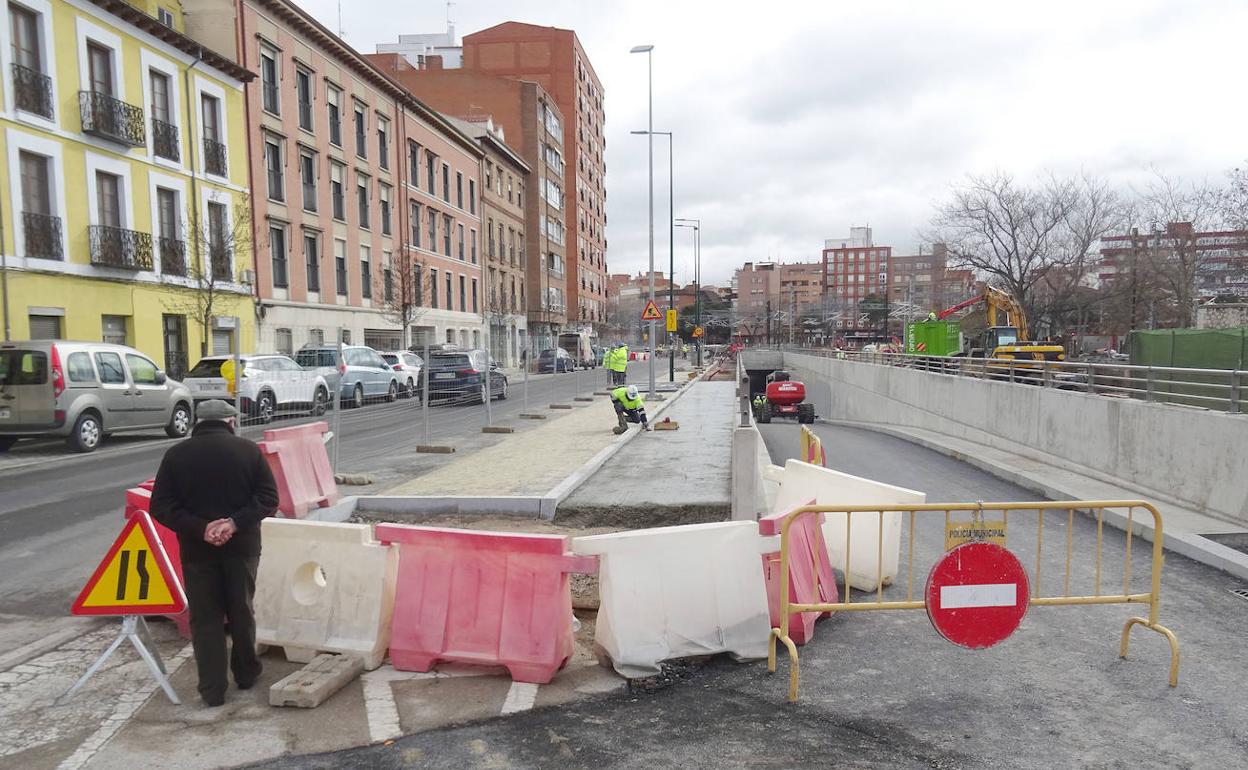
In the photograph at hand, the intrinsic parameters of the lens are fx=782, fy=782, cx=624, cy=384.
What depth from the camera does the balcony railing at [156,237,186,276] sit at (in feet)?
76.0

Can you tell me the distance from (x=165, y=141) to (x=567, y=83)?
2090 inches

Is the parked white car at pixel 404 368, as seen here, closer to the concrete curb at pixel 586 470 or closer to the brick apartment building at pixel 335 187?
the brick apartment building at pixel 335 187

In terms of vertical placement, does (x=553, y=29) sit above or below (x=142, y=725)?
above

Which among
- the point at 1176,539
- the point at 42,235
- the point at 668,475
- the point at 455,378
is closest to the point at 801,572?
the point at 1176,539

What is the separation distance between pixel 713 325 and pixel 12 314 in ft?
281

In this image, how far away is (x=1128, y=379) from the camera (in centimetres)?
1016

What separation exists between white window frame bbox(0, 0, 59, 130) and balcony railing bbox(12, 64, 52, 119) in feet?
0.35

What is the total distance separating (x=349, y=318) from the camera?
33562mm

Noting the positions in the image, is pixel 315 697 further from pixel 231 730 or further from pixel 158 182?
pixel 158 182

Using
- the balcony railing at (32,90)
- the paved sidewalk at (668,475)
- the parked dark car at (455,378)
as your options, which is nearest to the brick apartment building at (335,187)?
the balcony railing at (32,90)

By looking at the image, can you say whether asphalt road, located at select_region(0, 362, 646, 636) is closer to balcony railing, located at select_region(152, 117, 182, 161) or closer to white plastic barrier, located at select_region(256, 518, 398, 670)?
white plastic barrier, located at select_region(256, 518, 398, 670)

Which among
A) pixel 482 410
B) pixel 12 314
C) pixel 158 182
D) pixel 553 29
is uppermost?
pixel 553 29

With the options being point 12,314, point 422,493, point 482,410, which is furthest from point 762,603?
point 12,314

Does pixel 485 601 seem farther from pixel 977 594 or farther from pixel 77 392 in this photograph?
pixel 77 392
